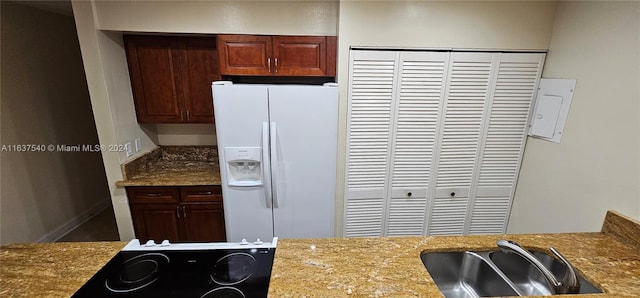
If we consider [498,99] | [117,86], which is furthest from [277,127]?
[498,99]

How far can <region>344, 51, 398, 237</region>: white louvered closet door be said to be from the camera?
1.92m

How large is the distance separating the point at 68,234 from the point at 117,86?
1.98 metres

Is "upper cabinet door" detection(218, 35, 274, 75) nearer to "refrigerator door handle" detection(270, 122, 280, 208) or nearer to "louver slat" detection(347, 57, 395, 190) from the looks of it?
"refrigerator door handle" detection(270, 122, 280, 208)

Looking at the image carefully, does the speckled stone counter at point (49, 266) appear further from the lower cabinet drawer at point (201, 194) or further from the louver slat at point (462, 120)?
the louver slat at point (462, 120)

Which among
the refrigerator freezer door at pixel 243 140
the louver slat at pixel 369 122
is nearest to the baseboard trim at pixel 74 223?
the refrigerator freezer door at pixel 243 140

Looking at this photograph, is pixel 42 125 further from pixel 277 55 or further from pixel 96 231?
pixel 277 55

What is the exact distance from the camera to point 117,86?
2207mm

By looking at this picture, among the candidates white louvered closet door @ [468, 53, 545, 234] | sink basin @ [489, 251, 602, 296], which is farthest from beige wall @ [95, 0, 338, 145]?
sink basin @ [489, 251, 602, 296]

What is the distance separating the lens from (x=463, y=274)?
1324 millimetres

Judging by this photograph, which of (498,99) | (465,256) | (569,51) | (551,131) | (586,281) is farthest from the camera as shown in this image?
(498,99)

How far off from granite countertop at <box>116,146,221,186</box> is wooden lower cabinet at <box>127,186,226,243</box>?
0.07m

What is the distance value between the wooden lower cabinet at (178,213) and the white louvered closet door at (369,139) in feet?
3.87

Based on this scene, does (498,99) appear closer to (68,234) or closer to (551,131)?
(551,131)

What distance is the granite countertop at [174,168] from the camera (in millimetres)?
2270
